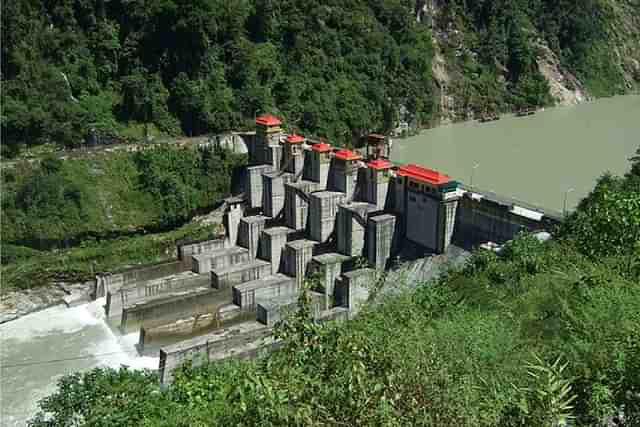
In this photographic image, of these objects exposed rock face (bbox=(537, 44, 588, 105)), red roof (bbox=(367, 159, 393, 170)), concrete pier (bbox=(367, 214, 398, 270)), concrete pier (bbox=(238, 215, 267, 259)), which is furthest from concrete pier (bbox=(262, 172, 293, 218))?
exposed rock face (bbox=(537, 44, 588, 105))

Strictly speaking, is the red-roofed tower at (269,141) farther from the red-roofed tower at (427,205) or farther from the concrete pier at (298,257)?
the red-roofed tower at (427,205)

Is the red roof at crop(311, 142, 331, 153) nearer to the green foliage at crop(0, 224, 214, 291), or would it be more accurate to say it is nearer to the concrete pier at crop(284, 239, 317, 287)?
the concrete pier at crop(284, 239, 317, 287)

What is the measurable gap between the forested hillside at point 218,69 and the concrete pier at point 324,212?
393 inches

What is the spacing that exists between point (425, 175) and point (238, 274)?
6330 millimetres

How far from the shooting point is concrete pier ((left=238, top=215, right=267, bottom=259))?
23.1 metres

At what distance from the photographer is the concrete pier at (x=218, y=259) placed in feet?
72.0

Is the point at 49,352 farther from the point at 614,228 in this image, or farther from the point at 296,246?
the point at 614,228

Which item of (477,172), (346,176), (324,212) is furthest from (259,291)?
(477,172)

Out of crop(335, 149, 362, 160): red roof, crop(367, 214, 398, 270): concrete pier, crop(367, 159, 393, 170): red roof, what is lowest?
crop(367, 214, 398, 270): concrete pier

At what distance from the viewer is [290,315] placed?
18.6 feet

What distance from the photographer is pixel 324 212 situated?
2191 cm

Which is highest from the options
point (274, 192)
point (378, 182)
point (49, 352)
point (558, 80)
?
point (558, 80)

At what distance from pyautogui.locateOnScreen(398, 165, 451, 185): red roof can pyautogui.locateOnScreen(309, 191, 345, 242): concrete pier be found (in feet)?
7.50

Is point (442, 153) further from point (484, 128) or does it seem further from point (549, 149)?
point (484, 128)
